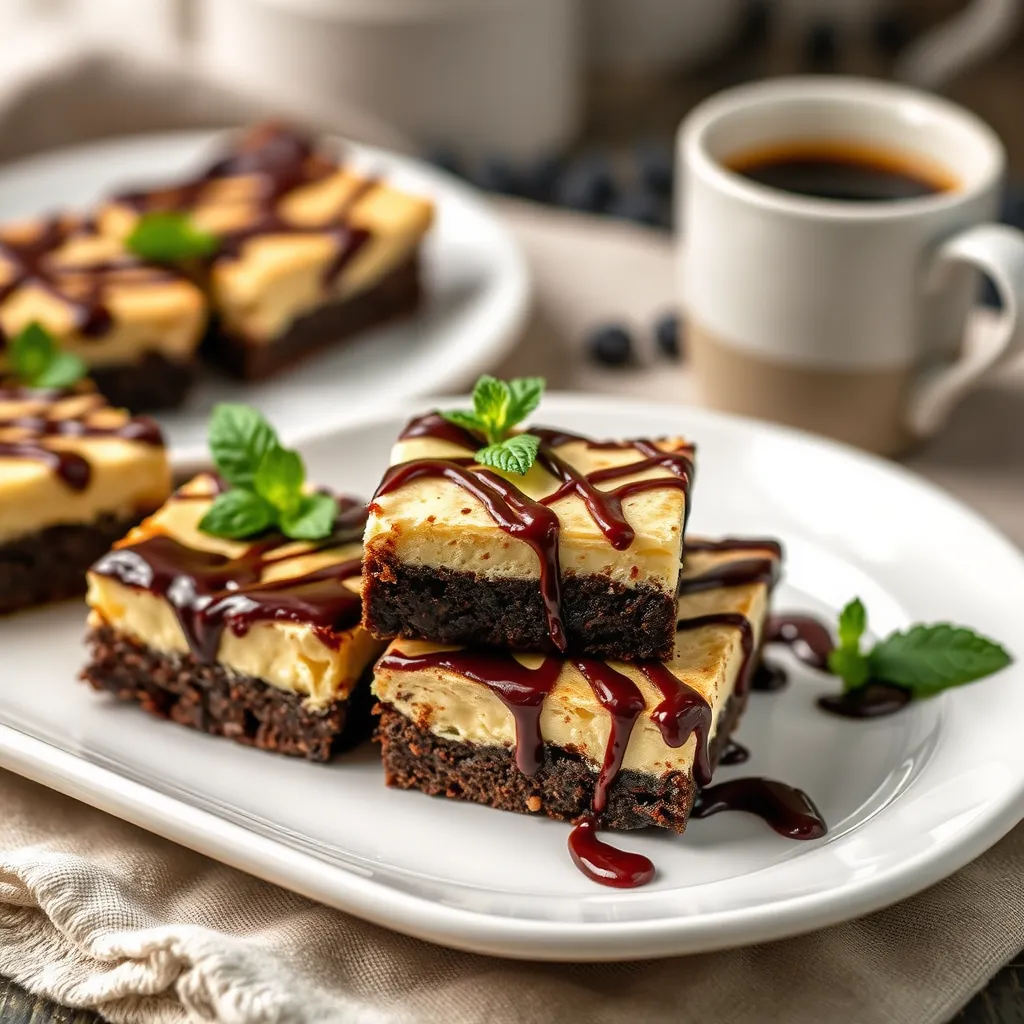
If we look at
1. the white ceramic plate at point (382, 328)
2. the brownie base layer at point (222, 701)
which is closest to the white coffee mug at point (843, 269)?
the white ceramic plate at point (382, 328)

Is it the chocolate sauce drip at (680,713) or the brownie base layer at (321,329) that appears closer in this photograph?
the chocolate sauce drip at (680,713)

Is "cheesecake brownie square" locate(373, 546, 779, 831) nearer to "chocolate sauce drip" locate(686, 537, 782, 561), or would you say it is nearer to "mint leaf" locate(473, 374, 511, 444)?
"chocolate sauce drip" locate(686, 537, 782, 561)

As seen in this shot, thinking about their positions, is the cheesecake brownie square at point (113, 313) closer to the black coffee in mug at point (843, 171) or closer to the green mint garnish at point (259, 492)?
the green mint garnish at point (259, 492)

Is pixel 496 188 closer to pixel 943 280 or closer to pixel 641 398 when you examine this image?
pixel 641 398

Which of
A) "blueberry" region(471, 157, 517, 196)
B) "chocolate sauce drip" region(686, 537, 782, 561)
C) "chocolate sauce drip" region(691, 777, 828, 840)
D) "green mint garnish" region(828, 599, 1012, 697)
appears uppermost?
"chocolate sauce drip" region(686, 537, 782, 561)

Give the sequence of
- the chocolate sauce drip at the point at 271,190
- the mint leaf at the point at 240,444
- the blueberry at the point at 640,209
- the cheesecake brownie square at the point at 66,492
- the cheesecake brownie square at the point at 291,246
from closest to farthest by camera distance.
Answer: the mint leaf at the point at 240,444
the cheesecake brownie square at the point at 66,492
the cheesecake brownie square at the point at 291,246
the chocolate sauce drip at the point at 271,190
the blueberry at the point at 640,209

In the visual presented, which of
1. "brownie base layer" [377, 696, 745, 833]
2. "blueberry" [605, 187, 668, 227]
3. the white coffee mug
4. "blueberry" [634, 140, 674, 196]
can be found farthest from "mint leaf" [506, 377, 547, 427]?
"blueberry" [634, 140, 674, 196]
